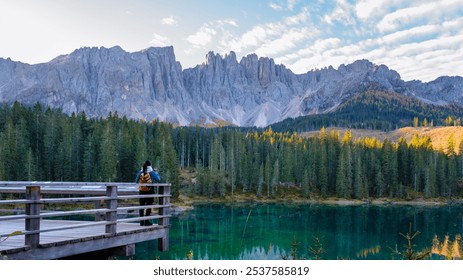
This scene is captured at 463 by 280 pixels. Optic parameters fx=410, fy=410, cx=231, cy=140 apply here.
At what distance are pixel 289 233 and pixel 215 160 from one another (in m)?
62.2

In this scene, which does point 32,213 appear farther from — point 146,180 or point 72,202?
point 146,180

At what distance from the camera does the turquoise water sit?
146 feet

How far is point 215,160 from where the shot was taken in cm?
11875

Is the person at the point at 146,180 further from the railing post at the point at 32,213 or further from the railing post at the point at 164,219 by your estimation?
the railing post at the point at 32,213

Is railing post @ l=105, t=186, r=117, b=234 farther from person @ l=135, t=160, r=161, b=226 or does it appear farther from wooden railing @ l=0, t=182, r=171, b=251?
person @ l=135, t=160, r=161, b=226

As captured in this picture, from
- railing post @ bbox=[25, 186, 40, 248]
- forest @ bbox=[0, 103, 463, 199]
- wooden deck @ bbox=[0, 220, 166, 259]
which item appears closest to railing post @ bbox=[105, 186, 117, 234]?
wooden deck @ bbox=[0, 220, 166, 259]

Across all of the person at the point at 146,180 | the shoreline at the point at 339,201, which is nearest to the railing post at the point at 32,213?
the person at the point at 146,180

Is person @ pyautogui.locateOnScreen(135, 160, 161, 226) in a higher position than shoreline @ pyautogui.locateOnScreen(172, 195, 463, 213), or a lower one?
higher

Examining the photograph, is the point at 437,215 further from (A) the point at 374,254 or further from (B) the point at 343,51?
(B) the point at 343,51

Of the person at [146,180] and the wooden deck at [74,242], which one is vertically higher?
the person at [146,180]

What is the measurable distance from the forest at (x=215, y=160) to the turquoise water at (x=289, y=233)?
68.4ft

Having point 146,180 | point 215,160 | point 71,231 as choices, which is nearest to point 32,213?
point 71,231

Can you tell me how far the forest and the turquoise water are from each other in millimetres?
20850

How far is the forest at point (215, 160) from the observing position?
286 feet
